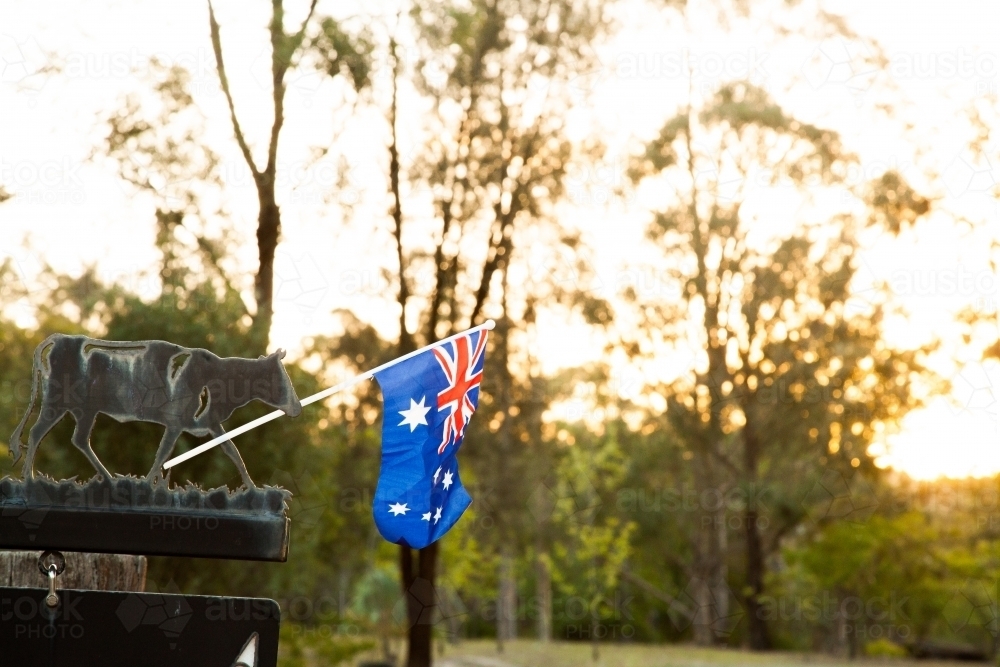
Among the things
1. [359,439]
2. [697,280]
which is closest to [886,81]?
[697,280]

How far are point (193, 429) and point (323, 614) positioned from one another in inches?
671

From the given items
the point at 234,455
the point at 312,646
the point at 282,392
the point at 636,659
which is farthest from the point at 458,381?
the point at 636,659

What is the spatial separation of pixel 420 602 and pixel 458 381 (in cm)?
1184

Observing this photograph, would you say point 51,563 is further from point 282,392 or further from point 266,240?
point 266,240

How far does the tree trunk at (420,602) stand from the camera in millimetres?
17188

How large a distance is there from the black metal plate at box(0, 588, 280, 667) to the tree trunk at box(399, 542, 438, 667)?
13165 mm

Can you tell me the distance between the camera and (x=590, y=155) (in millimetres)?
21234

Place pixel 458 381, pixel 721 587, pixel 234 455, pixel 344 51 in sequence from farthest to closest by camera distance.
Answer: pixel 721 587 < pixel 344 51 < pixel 458 381 < pixel 234 455

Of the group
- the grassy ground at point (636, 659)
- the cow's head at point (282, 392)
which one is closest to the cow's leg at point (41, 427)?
the cow's head at point (282, 392)

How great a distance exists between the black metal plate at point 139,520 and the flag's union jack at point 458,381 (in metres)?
1.49

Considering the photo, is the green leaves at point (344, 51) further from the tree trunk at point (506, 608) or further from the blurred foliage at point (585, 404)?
the tree trunk at point (506, 608)

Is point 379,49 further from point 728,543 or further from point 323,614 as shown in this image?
point 728,543

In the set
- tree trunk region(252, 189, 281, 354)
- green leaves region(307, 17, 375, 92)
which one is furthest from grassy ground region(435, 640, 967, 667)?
green leaves region(307, 17, 375, 92)

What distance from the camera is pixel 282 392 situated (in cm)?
476
